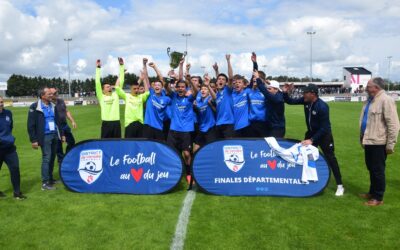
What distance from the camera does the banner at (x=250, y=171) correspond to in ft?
20.0

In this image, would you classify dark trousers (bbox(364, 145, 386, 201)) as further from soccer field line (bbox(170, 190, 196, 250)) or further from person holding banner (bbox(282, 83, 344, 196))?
soccer field line (bbox(170, 190, 196, 250))

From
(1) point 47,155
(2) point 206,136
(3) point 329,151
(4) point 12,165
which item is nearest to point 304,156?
(3) point 329,151

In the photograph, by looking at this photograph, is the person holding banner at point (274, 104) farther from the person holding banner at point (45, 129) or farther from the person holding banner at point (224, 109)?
the person holding banner at point (45, 129)

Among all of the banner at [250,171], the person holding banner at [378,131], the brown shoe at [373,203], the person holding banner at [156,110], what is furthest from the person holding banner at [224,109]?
the brown shoe at [373,203]

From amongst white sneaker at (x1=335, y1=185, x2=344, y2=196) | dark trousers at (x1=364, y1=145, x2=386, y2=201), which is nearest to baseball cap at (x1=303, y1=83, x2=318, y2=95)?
dark trousers at (x1=364, y1=145, x2=386, y2=201)

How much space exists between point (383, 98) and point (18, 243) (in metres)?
5.64

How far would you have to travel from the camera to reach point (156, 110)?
732 cm

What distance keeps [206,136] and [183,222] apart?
254cm

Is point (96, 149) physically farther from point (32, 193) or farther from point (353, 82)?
point (353, 82)

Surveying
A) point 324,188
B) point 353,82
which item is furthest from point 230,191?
point 353,82

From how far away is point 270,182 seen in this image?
615 centimetres

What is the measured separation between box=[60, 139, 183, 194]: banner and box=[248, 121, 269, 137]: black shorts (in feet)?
5.45

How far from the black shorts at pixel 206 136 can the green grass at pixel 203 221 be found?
3.33 ft

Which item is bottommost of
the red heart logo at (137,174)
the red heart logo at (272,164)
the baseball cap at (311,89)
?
the red heart logo at (137,174)
